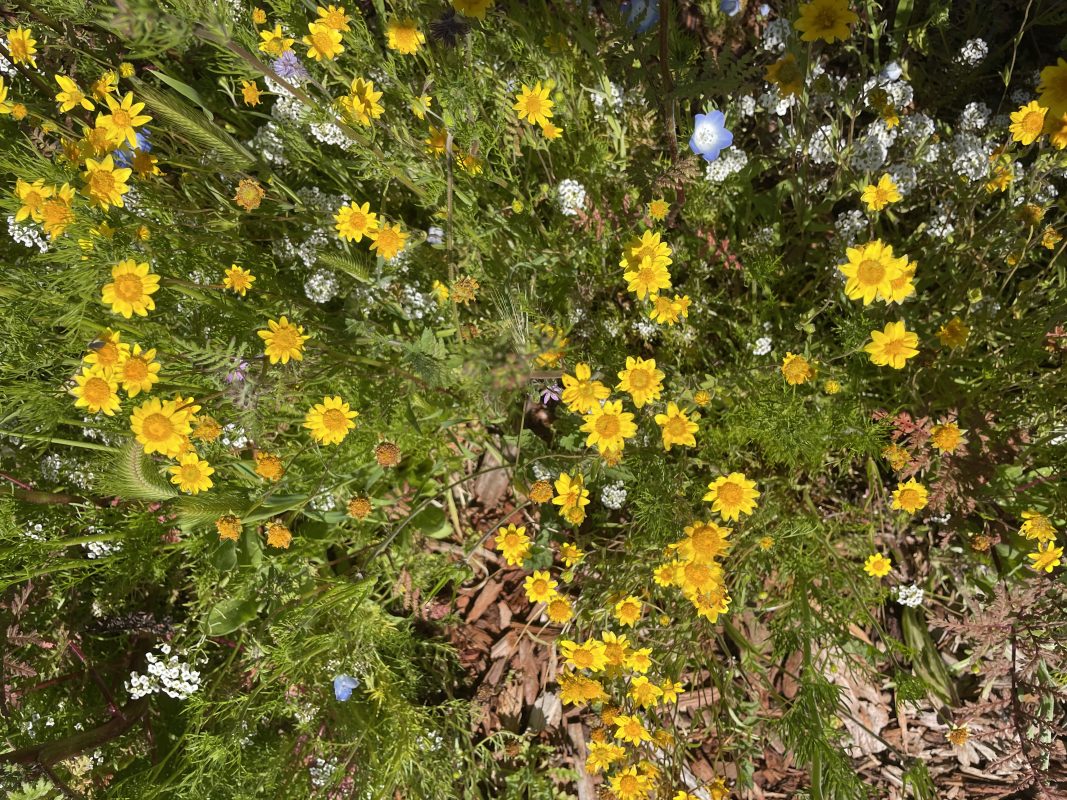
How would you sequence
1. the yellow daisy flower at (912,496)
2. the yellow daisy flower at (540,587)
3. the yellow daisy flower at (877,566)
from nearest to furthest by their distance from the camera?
the yellow daisy flower at (912,496), the yellow daisy flower at (877,566), the yellow daisy flower at (540,587)

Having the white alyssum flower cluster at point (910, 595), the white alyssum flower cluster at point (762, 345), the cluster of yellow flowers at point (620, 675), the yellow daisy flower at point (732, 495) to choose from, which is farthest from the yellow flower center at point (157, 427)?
the white alyssum flower cluster at point (910, 595)

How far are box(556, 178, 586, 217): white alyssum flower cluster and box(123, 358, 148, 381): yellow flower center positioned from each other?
203 centimetres

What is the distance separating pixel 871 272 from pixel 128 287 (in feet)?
9.49

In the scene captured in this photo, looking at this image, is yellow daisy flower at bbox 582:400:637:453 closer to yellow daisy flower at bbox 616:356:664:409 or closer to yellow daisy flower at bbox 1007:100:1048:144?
yellow daisy flower at bbox 616:356:664:409

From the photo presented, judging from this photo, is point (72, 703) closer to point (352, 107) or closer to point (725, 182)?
point (352, 107)

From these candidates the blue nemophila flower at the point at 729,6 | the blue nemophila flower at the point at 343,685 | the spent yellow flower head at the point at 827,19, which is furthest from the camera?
the blue nemophila flower at the point at 729,6

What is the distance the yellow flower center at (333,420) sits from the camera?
298cm

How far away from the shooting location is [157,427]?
286 cm

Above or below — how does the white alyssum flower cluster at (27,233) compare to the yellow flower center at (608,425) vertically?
above

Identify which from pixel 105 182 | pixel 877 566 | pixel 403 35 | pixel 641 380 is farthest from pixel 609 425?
pixel 105 182

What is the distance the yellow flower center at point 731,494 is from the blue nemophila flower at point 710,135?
1.64 meters

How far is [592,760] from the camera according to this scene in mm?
3186

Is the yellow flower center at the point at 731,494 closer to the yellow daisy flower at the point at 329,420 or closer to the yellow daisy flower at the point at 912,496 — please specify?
the yellow daisy flower at the point at 912,496

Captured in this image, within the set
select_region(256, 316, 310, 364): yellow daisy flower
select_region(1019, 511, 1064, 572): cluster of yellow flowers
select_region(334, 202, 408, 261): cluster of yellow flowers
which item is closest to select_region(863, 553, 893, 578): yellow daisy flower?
select_region(1019, 511, 1064, 572): cluster of yellow flowers
